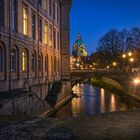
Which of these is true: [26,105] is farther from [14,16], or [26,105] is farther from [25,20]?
[25,20]

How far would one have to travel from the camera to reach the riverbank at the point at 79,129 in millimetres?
10211

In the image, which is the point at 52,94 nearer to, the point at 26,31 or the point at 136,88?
the point at 26,31

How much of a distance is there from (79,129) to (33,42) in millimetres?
24405

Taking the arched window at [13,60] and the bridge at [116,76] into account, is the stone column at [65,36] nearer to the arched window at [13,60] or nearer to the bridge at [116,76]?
the bridge at [116,76]

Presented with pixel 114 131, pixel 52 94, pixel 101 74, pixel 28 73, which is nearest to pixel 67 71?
pixel 101 74

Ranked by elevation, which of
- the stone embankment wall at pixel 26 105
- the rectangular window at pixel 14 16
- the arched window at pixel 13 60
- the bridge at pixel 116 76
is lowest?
the stone embankment wall at pixel 26 105

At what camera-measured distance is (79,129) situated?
11.0m

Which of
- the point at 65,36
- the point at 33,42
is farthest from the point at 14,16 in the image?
the point at 65,36

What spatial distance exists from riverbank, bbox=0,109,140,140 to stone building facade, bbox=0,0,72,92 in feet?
45.1

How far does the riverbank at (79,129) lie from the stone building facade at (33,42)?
13.8 m

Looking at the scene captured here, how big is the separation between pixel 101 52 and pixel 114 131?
66215mm

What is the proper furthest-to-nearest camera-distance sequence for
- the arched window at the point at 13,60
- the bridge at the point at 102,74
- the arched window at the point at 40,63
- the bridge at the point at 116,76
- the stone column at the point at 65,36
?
the bridge at the point at 102,74 → the bridge at the point at 116,76 → the stone column at the point at 65,36 → the arched window at the point at 40,63 → the arched window at the point at 13,60

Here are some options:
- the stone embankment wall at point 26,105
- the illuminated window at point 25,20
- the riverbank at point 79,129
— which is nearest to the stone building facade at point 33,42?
the illuminated window at point 25,20

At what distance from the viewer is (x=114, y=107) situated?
40062mm
